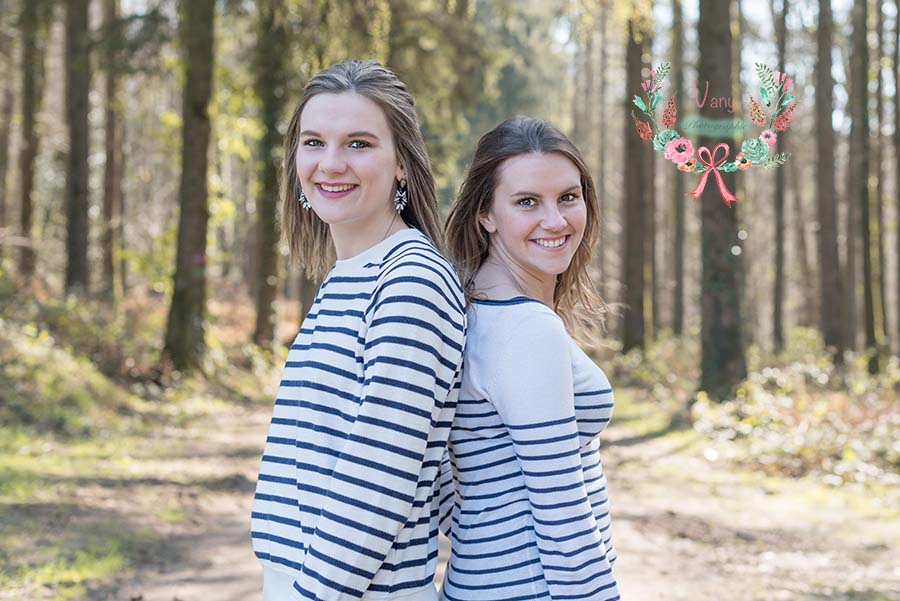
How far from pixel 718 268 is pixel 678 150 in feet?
33.4

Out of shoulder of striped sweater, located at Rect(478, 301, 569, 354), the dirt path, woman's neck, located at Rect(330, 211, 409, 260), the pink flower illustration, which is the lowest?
the dirt path

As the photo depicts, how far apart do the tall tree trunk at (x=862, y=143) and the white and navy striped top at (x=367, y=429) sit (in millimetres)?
17529

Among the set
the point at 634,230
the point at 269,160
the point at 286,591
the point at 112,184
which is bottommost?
the point at 286,591

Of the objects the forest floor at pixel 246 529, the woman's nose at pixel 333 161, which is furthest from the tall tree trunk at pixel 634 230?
the woman's nose at pixel 333 161

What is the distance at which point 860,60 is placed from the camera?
59.6ft

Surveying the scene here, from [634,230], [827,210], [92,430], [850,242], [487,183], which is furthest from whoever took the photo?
[850,242]

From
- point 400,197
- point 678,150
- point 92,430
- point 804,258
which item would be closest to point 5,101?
point 92,430

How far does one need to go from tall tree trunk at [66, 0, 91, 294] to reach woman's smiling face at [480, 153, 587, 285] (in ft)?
47.4

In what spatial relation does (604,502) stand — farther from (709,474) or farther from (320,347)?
(709,474)

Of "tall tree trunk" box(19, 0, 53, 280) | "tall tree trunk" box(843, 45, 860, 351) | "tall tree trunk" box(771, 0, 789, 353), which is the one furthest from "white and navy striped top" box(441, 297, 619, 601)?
"tall tree trunk" box(843, 45, 860, 351)

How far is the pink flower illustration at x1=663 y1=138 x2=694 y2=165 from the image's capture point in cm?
200

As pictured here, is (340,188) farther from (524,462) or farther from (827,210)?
(827,210)

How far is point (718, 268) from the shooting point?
11.8 m

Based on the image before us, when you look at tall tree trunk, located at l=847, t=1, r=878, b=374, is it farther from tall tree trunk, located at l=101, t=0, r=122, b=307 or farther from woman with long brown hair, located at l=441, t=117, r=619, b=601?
woman with long brown hair, located at l=441, t=117, r=619, b=601
